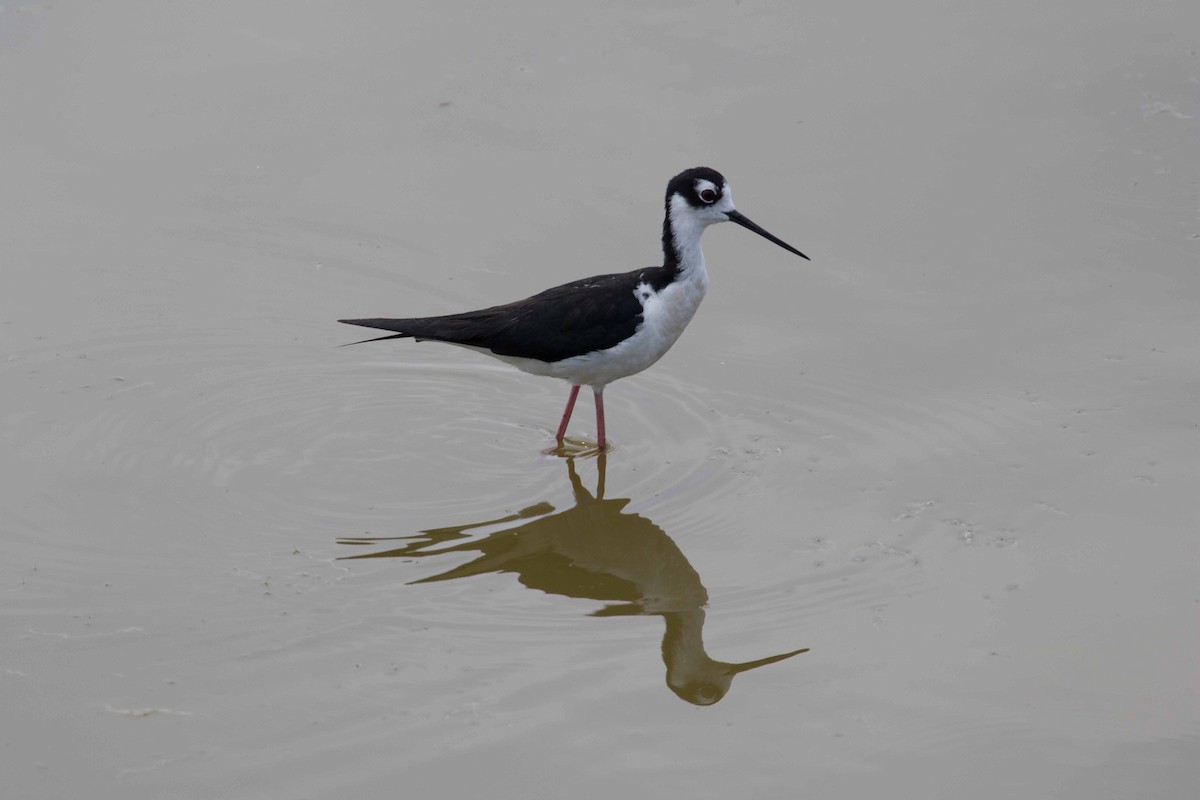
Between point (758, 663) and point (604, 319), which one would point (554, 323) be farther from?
point (758, 663)

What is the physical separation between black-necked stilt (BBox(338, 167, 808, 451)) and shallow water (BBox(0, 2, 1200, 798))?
1.37 ft

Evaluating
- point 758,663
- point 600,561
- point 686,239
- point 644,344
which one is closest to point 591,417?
point 644,344

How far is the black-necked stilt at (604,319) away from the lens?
25.1ft

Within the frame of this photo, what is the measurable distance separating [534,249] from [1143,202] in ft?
11.9

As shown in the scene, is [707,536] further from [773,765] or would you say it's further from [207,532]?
[207,532]

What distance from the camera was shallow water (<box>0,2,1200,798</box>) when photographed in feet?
18.6

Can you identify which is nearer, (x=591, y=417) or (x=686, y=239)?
(x=686, y=239)

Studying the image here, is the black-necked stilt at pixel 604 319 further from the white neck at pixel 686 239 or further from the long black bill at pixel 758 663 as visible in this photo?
the long black bill at pixel 758 663

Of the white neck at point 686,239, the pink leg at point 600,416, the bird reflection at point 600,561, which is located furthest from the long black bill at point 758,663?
the white neck at point 686,239

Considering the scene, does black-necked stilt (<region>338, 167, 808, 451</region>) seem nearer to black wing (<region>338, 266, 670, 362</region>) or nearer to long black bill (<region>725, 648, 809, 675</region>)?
black wing (<region>338, 266, 670, 362</region>)

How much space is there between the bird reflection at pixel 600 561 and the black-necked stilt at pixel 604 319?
64cm

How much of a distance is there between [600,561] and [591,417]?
4.57 feet

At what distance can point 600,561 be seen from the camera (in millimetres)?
6977

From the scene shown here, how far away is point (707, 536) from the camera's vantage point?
275 inches
